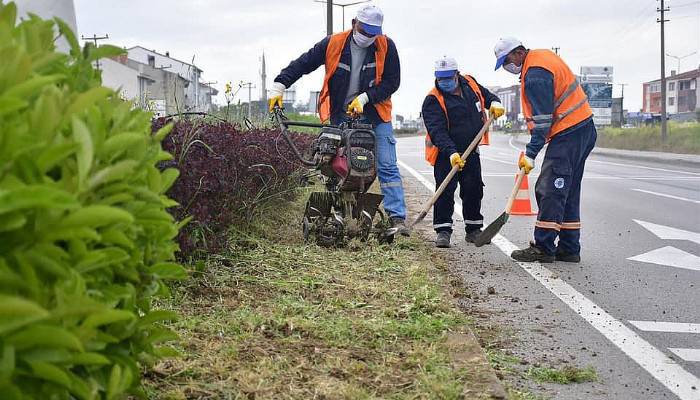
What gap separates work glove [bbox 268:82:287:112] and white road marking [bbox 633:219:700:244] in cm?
412

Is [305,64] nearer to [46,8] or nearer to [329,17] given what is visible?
[46,8]

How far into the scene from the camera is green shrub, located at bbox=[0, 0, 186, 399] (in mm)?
1603

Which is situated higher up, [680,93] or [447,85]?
[680,93]

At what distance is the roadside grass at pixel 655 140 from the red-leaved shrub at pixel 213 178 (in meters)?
37.4

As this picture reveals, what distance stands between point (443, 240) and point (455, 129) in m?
1.06

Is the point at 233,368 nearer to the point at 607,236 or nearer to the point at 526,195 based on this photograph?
the point at 607,236

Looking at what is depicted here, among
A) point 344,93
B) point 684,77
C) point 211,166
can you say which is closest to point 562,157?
point 344,93

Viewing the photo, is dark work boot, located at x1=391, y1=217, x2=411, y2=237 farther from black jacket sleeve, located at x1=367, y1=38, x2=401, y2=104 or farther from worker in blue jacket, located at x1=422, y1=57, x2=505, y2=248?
black jacket sleeve, located at x1=367, y1=38, x2=401, y2=104

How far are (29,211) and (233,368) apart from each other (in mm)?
1921

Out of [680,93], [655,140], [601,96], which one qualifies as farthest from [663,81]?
[680,93]

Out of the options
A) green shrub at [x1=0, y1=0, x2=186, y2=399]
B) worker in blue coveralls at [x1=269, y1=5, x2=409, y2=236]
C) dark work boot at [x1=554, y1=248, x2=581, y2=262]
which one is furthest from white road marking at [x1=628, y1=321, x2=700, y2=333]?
green shrub at [x1=0, y1=0, x2=186, y2=399]

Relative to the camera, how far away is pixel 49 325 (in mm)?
1666

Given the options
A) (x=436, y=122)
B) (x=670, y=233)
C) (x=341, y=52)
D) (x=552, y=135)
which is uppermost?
(x=341, y=52)

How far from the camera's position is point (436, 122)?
7.94 metres
